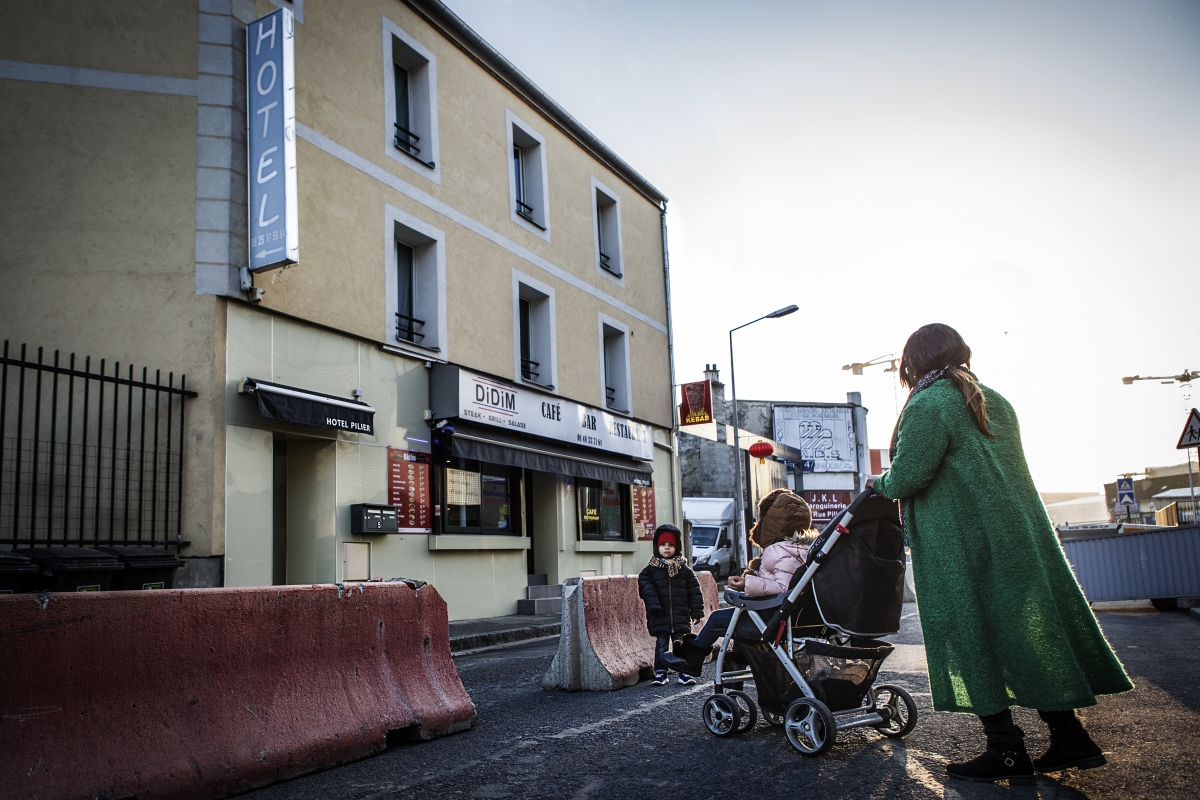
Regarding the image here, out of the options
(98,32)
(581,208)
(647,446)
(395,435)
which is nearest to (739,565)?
(647,446)

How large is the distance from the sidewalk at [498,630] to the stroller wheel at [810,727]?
669 cm

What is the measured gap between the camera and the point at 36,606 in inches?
135

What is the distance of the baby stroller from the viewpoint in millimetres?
4223

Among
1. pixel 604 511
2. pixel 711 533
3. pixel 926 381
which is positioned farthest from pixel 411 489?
pixel 711 533

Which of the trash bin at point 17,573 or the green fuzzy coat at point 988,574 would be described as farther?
the trash bin at point 17,573

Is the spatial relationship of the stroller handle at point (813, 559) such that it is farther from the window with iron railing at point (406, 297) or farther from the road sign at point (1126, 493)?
the road sign at point (1126, 493)

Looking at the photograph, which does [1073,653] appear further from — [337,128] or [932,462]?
[337,128]

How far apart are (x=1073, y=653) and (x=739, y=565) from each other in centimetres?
2535

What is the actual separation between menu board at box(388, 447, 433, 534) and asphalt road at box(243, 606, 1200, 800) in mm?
6423

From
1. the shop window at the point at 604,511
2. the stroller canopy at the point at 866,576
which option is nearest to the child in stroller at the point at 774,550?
the stroller canopy at the point at 866,576

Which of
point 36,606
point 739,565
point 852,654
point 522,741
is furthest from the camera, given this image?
point 739,565

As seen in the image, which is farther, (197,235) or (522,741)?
(197,235)

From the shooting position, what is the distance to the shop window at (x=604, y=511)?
17.2 m

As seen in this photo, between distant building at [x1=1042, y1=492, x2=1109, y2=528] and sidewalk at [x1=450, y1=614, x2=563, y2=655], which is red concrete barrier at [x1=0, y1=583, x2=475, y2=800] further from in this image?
distant building at [x1=1042, y1=492, x2=1109, y2=528]
